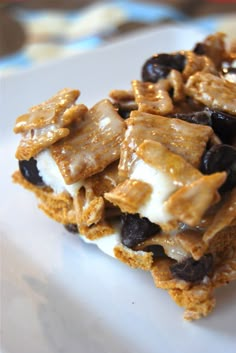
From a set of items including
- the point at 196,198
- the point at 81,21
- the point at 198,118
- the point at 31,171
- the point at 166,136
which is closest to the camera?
the point at 196,198

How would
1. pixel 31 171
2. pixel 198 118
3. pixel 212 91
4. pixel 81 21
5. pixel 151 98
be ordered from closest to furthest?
pixel 198 118
pixel 212 91
pixel 151 98
pixel 31 171
pixel 81 21

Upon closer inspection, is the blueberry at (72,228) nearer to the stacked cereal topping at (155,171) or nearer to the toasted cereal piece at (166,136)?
the stacked cereal topping at (155,171)

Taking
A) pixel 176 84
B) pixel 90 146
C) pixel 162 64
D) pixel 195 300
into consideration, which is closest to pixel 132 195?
pixel 90 146

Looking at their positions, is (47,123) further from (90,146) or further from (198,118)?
(198,118)

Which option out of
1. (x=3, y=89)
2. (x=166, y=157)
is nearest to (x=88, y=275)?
(x=166, y=157)

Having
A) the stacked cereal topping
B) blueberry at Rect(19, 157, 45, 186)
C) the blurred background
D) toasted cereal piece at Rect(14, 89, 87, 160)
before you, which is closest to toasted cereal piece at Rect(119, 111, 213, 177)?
the stacked cereal topping

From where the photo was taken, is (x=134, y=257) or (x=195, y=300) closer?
(x=195, y=300)

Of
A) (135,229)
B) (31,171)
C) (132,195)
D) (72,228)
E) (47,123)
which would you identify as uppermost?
(47,123)
